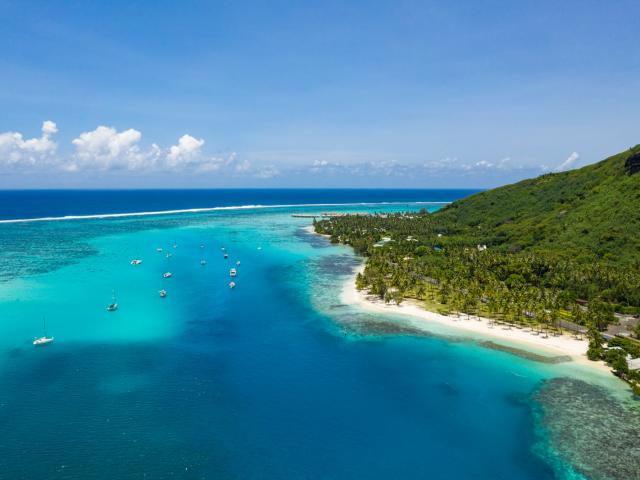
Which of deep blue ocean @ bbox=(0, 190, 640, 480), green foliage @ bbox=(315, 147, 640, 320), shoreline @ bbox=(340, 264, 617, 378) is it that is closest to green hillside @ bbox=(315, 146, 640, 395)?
green foliage @ bbox=(315, 147, 640, 320)

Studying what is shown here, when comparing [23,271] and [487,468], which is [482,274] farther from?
[23,271]

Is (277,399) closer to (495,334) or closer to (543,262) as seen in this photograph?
(495,334)

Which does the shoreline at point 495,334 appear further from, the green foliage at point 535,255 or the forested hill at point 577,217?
the forested hill at point 577,217

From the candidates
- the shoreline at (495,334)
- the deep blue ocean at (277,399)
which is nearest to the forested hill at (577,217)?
the shoreline at (495,334)

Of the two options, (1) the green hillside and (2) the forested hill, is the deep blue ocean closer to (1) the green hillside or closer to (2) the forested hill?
(1) the green hillside

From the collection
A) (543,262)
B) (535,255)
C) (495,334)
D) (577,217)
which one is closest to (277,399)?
(495,334)

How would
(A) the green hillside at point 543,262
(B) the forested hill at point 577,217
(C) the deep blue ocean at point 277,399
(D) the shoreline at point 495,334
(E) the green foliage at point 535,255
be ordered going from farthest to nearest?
(B) the forested hill at point 577,217, (E) the green foliage at point 535,255, (A) the green hillside at point 543,262, (D) the shoreline at point 495,334, (C) the deep blue ocean at point 277,399
